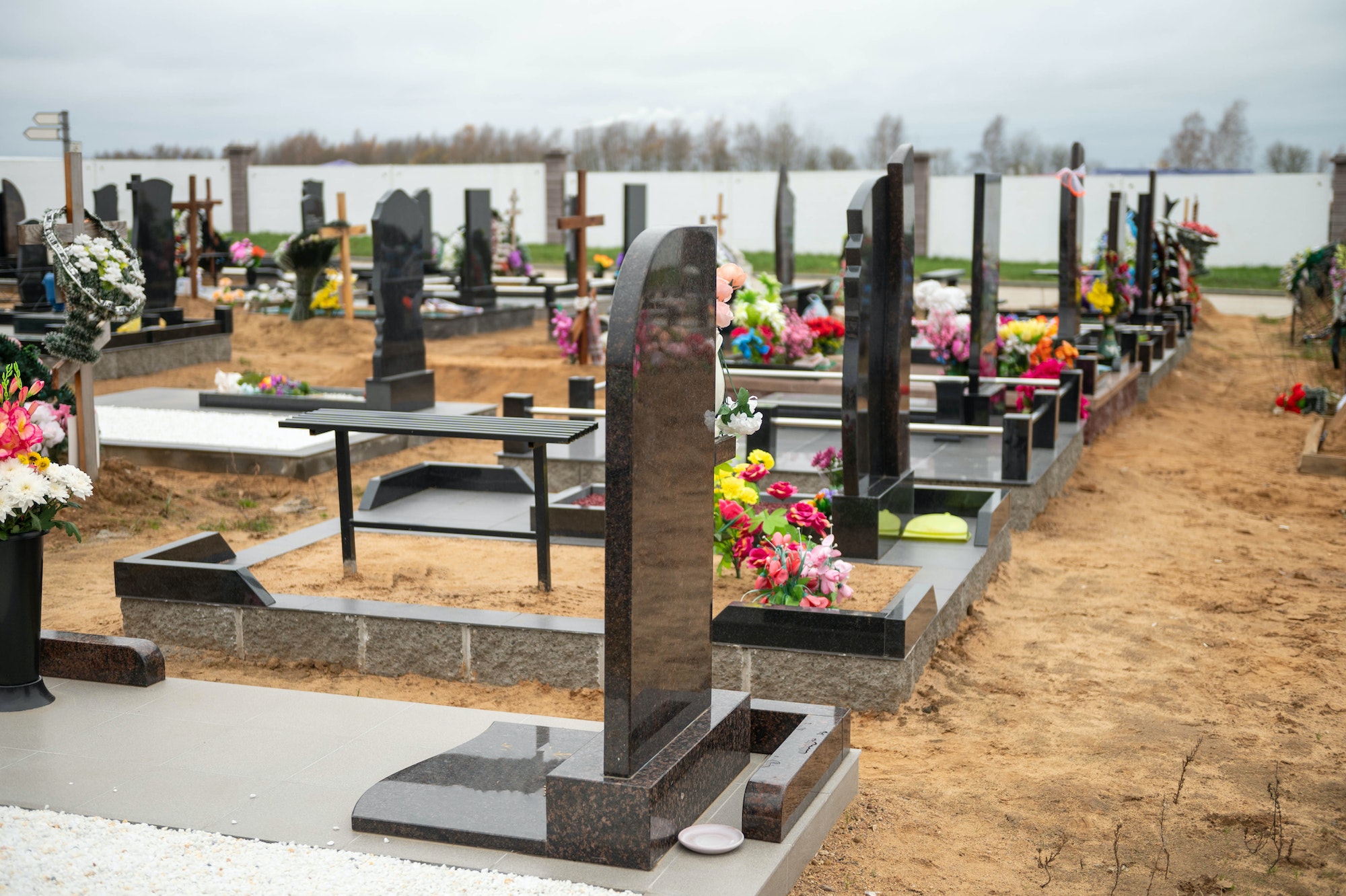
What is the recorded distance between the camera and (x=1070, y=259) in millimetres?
10492

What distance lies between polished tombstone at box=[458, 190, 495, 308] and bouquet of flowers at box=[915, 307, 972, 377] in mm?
9084

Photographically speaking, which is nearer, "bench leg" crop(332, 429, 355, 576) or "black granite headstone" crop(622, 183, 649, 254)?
"bench leg" crop(332, 429, 355, 576)

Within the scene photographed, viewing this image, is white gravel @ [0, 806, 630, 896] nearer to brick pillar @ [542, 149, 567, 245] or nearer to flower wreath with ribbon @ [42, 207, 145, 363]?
flower wreath with ribbon @ [42, 207, 145, 363]

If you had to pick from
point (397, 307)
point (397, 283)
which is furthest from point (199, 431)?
point (397, 283)

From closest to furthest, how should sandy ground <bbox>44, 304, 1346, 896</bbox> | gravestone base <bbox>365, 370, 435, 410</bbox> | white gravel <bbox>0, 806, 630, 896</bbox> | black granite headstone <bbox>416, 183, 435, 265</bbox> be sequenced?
white gravel <bbox>0, 806, 630, 896</bbox> < sandy ground <bbox>44, 304, 1346, 896</bbox> < gravestone base <bbox>365, 370, 435, 410</bbox> < black granite headstone <bbox>416, 183, 435, 265</bbox>

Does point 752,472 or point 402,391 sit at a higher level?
point 752,472

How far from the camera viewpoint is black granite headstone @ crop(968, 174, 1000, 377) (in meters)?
8.73

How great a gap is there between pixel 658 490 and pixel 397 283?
7662 mm

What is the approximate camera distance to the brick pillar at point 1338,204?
27531mm

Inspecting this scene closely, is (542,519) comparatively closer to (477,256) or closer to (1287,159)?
(477,256)

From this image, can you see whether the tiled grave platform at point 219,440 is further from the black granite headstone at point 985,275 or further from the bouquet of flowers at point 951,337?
the black granite headstone at point 985,275

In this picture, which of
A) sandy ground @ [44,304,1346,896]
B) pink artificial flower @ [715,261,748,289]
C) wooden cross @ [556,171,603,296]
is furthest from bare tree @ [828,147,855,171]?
pink artificial flower @ [715,261,748,289]

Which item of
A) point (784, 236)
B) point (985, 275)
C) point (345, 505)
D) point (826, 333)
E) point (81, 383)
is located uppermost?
point (784, 236)

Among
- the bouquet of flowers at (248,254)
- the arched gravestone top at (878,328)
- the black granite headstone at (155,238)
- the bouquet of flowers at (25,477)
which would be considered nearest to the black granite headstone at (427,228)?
the bouquet of flowers at (248,254)
